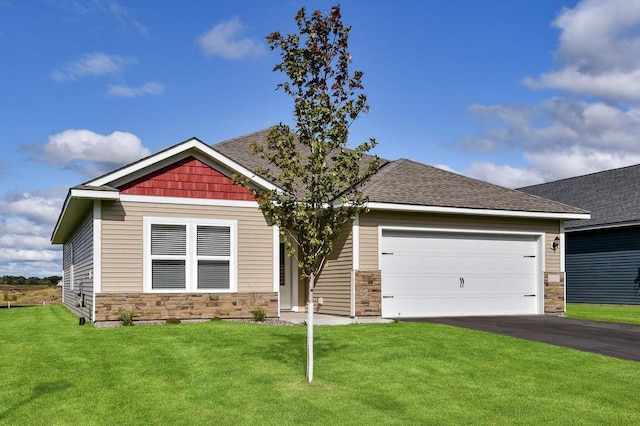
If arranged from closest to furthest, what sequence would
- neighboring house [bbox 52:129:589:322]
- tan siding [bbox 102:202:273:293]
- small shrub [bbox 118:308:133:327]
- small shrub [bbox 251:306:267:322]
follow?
1. small shrub [bbox 118:308:133:327]
2. tan siding [bbox 102:202:273:293]
3. neighboring house [bbox 52:129:589:322]
4. small shrub [bbox 251:306:267:322]

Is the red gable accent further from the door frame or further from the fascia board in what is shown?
the door frame

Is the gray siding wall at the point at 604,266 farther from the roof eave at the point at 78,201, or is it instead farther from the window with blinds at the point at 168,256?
the roof eave at the point at 78,201

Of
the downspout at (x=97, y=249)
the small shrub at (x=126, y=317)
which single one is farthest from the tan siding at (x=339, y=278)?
the downspout at (x=97, y=249)

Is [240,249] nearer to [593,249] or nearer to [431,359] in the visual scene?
[431,359]

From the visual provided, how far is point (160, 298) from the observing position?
49.0ft

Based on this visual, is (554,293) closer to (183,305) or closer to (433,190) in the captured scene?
(433,190)

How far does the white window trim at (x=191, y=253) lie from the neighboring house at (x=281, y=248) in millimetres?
25

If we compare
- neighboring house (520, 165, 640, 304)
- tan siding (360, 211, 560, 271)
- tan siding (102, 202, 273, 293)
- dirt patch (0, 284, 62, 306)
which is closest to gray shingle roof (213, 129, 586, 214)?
tan siding (360, 211, 560, 271)

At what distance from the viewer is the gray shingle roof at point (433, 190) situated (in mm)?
17703

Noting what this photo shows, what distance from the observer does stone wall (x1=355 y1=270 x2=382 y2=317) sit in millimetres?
16594

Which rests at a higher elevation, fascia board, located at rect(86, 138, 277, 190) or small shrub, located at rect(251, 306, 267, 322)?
fascia board, located at rect(86, 138, 277, 190)

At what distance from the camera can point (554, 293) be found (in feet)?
63.5

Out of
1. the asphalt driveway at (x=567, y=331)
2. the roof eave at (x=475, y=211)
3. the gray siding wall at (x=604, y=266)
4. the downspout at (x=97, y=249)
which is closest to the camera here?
the asphalt driveway at (x=567, y=331)

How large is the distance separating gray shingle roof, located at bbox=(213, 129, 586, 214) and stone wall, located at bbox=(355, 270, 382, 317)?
2065 millimetres
